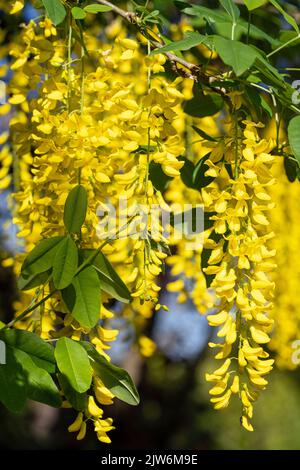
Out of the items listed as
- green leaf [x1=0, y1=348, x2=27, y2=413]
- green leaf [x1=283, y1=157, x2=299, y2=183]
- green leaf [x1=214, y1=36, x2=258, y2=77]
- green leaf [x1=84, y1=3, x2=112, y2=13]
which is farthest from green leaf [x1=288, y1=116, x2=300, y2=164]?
green leaf [x1=0, y1=348, x2=27, y2=413]

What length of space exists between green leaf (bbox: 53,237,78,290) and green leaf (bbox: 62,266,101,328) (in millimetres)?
21

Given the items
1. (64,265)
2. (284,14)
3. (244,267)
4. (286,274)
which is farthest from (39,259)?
(286,274)

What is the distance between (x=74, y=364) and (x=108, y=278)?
0.14m

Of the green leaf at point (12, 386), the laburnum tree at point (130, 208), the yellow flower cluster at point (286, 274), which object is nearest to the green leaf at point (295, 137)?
the laburnum tree at point (130, 208)

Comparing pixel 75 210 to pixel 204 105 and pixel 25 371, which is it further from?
pixel 204 105

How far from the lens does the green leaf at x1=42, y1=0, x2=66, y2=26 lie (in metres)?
0.95

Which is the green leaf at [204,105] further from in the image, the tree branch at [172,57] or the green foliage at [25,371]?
the green foliage at [25,371]

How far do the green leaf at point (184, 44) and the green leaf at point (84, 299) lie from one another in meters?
0.30

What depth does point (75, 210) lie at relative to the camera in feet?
3.19

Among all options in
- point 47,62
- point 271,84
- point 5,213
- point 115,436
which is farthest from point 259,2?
point 115,436

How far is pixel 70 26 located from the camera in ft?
3.60

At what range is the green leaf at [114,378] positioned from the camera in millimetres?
952

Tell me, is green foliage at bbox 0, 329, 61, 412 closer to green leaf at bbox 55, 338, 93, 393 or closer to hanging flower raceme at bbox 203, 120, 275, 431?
green leaf at bbox 55, 338, 93, 393

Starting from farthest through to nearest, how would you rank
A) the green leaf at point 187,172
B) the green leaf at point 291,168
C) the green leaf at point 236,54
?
the green leaf at point 187,172
the green leaf at point 291,168
the green leaf at point 236,54
